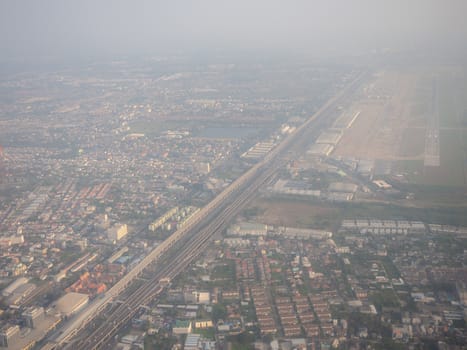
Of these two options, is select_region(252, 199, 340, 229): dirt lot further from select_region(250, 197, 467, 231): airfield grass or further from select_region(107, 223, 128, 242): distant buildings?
select_region(107, 223, 128, 242): distant buildings

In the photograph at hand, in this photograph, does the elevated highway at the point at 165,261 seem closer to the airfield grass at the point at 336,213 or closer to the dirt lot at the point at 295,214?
the dirt lot at the point at 295,214

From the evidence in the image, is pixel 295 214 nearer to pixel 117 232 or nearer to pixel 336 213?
pixel 336 213

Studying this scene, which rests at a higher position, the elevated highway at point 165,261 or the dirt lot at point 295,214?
the dirt lot at point 295,214

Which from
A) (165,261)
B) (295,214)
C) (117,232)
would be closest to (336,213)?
(295,214)

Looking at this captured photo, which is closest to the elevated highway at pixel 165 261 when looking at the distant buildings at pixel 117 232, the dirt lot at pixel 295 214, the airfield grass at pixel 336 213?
the dirt lot at pixel 295 214

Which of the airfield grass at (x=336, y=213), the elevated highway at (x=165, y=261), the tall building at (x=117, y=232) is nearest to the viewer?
the elevated highway at (x=165, y=261)

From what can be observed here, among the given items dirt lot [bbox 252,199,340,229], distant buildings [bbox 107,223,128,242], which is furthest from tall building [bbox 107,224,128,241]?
dirt lot [bbox 252,199,340,229]

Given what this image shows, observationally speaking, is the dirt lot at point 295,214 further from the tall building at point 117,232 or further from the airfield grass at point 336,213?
the tall building at point 117,232

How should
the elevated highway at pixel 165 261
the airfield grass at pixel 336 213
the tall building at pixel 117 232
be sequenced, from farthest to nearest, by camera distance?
the airfield grass at pixel 336 213 → the tall building at pixel 117 232 → the elevated highway at pixel 165 261

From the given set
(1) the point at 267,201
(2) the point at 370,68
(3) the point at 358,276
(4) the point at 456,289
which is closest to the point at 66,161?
(1) the point at 267,201

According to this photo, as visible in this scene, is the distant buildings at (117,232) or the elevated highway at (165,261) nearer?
the elevated highway at (165,261)
